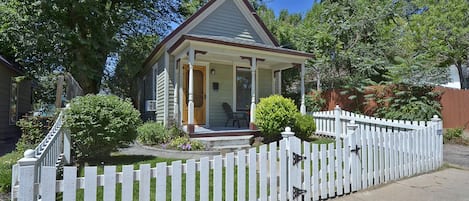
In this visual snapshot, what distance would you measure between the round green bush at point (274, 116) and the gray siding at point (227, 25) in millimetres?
4235

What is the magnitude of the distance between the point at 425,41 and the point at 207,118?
11.0 m

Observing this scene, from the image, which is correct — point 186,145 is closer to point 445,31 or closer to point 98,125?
point 98,125

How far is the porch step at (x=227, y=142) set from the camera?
830 cm

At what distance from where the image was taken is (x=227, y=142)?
8547 mm

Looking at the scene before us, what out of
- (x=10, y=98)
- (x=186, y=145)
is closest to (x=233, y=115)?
(x=186, y=145)

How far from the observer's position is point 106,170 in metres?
2.64

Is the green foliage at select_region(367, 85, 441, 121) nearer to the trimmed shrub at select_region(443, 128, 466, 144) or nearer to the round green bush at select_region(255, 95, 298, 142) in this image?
the trimmed shrub at select_region(443, 128, 466, 144)

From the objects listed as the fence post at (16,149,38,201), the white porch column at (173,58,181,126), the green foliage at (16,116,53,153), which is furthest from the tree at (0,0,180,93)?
the fence post at (16,149,38,201)

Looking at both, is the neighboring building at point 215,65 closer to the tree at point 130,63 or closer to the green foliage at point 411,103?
the tree at point 130,63

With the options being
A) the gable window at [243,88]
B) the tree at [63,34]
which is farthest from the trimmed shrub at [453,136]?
the tree at [63,34]

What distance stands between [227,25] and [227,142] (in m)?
5.41

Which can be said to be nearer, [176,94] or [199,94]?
[176,94]

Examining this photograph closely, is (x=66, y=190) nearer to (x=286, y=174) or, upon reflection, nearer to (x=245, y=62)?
(x=286, y=174)

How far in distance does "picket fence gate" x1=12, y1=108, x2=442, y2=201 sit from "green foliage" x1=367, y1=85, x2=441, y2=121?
413 cm
